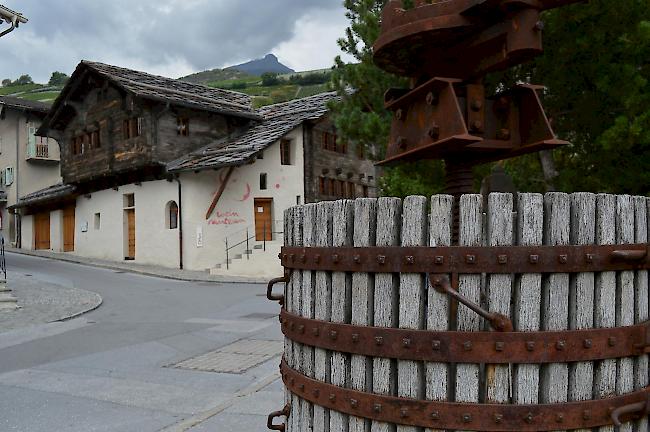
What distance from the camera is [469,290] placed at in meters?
2.33

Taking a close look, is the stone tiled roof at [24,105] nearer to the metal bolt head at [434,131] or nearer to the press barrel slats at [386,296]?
the metal bolt head at [434,131]

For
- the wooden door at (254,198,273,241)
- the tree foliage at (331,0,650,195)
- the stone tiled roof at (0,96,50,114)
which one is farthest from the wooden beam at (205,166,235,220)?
the stone tiled roof at (0,96,50,114)

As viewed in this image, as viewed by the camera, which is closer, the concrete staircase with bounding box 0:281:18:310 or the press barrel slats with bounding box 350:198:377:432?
the press barrel slats with bounding box 350:198:377:432

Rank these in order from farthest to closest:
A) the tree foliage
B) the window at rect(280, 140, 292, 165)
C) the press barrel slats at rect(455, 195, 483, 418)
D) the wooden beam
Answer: the window at rect(280, 140, 292, 165), the wooden beam, the tree foliage, the press barrel slats at rect(455, 195, 483, 418)

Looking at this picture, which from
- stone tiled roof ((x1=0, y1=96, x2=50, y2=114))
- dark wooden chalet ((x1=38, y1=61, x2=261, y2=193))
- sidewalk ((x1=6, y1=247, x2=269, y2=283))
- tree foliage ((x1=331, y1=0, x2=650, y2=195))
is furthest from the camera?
stone tiled roof ((x1=0, y1=96, x2=50, y2=114))

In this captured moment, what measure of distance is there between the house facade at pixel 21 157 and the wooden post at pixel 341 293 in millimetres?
36373

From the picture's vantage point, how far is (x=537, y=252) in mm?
2285

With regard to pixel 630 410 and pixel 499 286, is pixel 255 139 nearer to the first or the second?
pixel 499 286

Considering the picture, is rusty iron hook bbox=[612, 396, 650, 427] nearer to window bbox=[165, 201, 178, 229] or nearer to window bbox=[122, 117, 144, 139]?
window bbox=[165, 201, 178, 229]

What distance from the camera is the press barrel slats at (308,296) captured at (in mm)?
2783

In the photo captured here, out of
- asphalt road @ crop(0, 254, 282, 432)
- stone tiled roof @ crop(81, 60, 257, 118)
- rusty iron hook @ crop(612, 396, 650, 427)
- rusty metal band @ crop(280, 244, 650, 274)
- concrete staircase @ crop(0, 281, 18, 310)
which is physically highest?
stone tiled roof @ crop(81, 60, 257, 118)

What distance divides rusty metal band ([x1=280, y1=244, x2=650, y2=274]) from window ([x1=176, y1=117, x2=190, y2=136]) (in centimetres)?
2358

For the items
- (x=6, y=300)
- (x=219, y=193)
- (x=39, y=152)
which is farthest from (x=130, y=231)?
(x=6, y=300)

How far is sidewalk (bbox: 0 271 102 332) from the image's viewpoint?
40.1 ft
